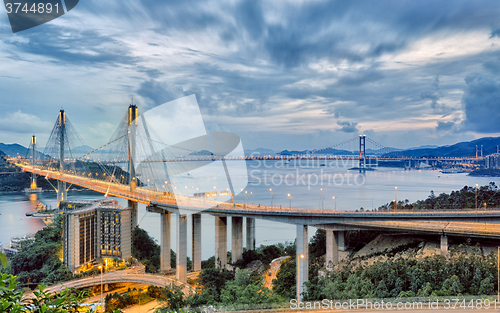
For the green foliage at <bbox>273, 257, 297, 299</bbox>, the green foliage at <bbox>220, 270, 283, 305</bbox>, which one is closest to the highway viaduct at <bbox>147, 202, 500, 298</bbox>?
the green foliage at <bbox>273, 257, 297, 299</bbox>

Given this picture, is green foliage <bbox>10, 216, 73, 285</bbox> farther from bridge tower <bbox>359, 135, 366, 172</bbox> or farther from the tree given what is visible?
bridge tower <bbox>359, 135, 366, 172</bbox>

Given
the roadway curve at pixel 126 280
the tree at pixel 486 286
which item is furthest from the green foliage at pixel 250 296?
the roadway curve at pixel 126 280

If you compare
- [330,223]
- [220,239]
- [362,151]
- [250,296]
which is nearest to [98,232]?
[220,239]

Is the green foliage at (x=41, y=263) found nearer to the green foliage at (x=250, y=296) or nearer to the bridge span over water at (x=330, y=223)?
the bridge span over water at (x=330, y=223)

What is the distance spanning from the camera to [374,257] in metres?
12.9

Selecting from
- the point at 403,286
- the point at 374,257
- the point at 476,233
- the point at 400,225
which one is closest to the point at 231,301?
the point at 403,286

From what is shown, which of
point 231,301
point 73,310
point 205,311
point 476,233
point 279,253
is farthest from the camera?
point 279,253

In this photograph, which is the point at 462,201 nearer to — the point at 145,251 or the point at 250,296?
the point at 250,296

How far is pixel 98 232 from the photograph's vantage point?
17547 mm

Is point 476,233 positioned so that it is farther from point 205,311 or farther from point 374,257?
point 205,311

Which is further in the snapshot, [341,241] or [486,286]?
[341,241]

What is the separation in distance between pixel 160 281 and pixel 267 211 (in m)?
4.81

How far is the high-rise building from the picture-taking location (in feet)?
53.9

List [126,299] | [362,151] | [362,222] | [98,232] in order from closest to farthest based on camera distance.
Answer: [126,299]
[362,222]
[98,232]
[362,151]
